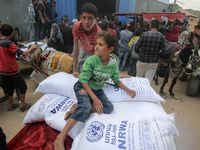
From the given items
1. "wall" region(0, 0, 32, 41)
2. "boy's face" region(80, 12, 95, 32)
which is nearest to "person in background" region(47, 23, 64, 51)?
"wall" region(0, 0, 32, 41)

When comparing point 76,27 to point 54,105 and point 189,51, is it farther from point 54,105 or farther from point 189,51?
point 189,51

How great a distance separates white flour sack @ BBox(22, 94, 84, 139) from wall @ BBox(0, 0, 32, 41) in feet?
15.1

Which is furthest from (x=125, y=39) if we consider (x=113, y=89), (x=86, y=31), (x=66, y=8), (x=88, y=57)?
(x=66, y=8)

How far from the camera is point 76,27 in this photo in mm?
1706

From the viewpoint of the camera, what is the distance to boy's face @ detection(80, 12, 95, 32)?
1542mm

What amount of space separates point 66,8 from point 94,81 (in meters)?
6.88

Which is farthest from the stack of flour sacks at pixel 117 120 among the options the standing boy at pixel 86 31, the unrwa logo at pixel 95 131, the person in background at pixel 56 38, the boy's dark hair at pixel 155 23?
the person in background at pixel 56 38

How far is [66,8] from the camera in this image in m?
7.09

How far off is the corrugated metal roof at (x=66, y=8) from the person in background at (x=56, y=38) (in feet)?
10.4

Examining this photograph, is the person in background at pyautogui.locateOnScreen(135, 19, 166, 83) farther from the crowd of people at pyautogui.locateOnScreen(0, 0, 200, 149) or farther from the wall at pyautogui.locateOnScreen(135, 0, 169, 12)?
the wall at pyautogui.locateOnScreen(135, 0, 169, 12)

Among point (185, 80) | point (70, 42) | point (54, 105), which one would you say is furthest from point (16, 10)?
point (185, 80)

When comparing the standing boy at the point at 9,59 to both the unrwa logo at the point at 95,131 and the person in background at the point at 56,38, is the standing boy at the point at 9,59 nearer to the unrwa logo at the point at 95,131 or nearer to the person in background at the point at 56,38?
the unrwa logo at the point at 95,131

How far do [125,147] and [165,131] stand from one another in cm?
32

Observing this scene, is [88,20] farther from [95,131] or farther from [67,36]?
[67,36]
